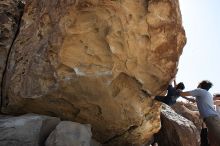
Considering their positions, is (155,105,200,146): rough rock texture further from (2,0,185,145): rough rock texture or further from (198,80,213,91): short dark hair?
(2,0,185,145): rough rock texture

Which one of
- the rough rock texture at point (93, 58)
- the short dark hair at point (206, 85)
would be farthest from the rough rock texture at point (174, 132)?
the rough rock texture at point (93, 58)

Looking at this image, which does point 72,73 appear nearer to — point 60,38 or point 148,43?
point 60,38

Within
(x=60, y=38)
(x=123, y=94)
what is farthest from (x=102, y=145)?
(x=60, y=38)

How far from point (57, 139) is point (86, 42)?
182cm

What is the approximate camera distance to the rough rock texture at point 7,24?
6594 millimetres

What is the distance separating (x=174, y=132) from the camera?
9.48m

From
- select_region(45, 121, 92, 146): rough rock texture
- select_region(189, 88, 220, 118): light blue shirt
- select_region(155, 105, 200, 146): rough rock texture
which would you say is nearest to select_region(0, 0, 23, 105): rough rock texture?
select_region(45, 121, 92, 146): rough rock texture

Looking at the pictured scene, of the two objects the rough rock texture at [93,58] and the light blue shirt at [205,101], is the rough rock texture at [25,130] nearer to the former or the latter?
the rough rock texture at [93,58]

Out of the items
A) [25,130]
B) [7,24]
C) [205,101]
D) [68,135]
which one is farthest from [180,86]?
[7,24]

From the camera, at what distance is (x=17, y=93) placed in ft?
19.6

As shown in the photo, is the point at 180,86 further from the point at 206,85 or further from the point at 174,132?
the point at 174,132

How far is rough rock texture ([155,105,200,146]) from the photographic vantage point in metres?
9.48

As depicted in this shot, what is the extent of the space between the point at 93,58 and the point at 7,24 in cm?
221

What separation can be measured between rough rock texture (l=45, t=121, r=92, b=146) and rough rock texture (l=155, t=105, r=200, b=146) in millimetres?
4623
